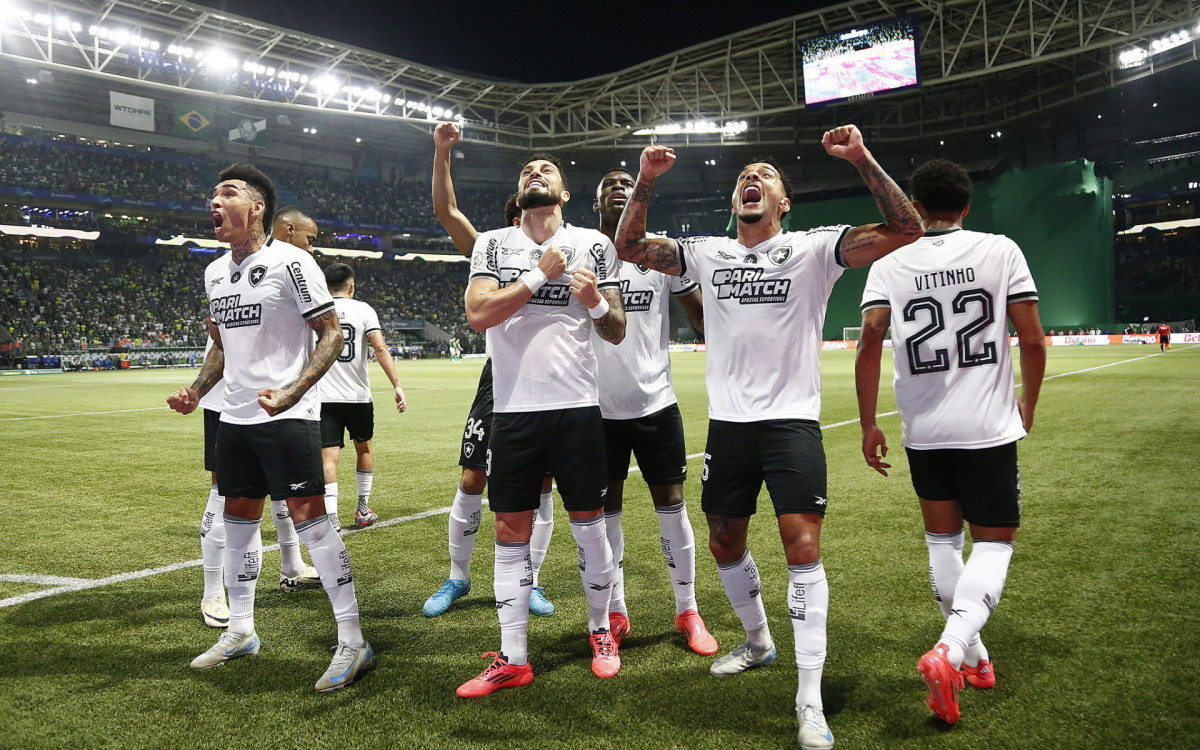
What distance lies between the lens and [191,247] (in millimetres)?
54531

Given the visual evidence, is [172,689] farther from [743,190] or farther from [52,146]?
[52,146]

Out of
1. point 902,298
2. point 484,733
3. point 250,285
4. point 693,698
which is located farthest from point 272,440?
point 902,298

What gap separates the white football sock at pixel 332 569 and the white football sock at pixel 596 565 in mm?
1127

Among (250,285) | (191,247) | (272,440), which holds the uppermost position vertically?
(191,247)

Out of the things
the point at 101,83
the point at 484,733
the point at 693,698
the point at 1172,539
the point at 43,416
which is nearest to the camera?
the point at 484,733

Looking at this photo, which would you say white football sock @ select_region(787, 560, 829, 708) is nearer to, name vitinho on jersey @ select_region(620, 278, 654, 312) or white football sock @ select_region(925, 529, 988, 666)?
white football sock @ select_region(925, 529, 988, 666)

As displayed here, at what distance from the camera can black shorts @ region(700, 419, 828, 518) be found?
128 inches

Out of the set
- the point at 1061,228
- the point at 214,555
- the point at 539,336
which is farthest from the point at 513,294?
the point at 1061,228

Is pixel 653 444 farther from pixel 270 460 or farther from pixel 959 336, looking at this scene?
pixel 270 460

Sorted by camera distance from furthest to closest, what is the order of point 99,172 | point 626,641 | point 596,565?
1. point 99,172
2. point 626,641
3. point 596,565

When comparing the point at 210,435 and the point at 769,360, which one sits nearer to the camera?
the point at 769,360

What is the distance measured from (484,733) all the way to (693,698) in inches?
35.9

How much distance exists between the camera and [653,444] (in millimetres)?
4195

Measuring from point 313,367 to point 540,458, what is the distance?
124cm
